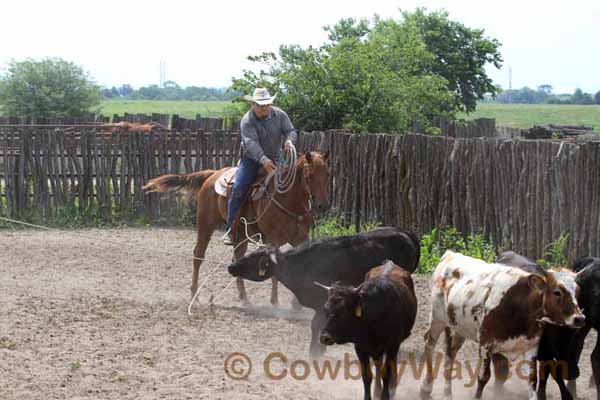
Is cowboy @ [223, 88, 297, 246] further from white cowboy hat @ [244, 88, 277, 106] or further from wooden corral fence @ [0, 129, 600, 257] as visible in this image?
wooden corral fence @ [0, 129, 600, 257]

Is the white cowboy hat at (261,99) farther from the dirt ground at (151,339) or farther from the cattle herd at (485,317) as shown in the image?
the cattle herd at (485,317)

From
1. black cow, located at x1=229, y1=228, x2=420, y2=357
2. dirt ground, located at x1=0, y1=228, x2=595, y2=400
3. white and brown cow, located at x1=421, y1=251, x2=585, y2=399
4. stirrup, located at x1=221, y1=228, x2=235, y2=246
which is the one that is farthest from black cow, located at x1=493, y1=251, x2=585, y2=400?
stirrup, located at x1=221, y1=228, x2=235, y2=246

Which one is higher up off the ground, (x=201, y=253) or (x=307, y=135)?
(x=307, y=135)

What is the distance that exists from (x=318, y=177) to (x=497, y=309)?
13.7 ft

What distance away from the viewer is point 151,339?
958 cm

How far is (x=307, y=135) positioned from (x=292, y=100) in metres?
2.69

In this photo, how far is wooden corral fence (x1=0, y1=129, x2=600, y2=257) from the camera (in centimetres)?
1187

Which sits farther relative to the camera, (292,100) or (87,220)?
(292,100)

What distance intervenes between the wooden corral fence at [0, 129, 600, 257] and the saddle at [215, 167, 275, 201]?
2.94 metres

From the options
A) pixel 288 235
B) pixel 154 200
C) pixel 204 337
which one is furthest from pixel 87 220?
pixel 204 337

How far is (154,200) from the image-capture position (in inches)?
746

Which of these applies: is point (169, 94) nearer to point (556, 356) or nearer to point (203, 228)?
point (203, 228)

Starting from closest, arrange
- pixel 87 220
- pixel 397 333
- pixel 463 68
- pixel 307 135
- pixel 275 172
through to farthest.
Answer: pixel 397 333, pixel 275 172, pixel 307 135, pixel 87 220, pixel 463 68

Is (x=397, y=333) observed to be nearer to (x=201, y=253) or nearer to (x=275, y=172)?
(x=275, y=172)
